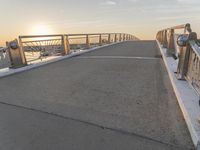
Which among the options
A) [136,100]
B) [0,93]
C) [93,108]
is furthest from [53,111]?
[0,93]

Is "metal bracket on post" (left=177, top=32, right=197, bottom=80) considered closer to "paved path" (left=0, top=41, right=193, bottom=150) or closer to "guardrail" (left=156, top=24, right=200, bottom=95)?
"guardrail" (left=156, top=24, right=200, bottom=95)

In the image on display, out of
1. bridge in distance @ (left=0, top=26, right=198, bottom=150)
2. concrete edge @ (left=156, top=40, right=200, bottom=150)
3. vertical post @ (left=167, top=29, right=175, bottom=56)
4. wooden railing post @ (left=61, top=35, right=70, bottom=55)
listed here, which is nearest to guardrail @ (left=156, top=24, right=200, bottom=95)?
concrete edge @ (left=156, top=40, right=200, bottom=150)

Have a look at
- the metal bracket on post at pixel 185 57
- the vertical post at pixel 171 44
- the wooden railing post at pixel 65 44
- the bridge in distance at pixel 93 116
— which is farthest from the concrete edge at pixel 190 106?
the wooden railing post at pixel 65 44

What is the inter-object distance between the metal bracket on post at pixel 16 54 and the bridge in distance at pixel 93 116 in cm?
222

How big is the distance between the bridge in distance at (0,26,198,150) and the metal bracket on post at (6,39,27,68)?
7.30 feet

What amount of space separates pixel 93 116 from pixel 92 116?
17 millimetres

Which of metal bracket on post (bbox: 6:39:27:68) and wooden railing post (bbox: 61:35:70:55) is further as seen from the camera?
wooden railing post (bbox: 61:35:70:55)

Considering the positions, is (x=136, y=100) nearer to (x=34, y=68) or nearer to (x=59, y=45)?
(x=34, y=68)

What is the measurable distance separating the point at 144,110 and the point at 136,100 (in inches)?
17.9

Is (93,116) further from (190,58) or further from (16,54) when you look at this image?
(16,54)

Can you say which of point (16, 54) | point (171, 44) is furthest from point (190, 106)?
point (16, 54)

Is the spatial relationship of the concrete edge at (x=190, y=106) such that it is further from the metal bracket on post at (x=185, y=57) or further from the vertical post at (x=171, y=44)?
the vertical post at (x=171, y=44)

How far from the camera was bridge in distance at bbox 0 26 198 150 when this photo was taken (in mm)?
2328

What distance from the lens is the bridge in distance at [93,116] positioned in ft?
7.64
